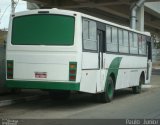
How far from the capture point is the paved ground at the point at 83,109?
13.2 metres

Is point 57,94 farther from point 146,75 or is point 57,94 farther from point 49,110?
point 146,75

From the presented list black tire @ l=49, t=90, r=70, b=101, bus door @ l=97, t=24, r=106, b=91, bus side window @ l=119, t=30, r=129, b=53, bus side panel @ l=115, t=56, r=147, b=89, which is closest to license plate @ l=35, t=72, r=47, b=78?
bus door @ l=97, t=24, r=106, b=91

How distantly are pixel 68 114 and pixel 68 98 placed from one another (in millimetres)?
4261

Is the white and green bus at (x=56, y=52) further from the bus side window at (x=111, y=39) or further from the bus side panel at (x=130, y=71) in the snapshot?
the bus side panel at (x=130, y=71)

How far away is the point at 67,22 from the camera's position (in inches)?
578

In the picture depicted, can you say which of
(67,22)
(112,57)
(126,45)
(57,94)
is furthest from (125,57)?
(67,22)

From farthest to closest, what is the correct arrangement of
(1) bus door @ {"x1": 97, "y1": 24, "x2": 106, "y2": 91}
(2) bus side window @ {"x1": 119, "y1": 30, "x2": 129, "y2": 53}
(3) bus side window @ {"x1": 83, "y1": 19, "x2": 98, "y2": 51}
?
1. (2) bus side window @ {"x1": 119, "y1": 30, "x2": 129, "y2": 53}
2. (1) bus door @ {"x1": 97, "y1": 24, "x2": 106, "y2": 91}
3. (3) bus side window @ {"x1": 83, "y1": 19, "x2": 98, "y2": 51}

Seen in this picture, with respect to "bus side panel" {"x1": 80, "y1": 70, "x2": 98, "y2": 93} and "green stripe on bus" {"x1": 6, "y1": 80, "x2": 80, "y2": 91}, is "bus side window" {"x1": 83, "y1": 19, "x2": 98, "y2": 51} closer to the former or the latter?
"bus side panel" {"x1": 80, "y1": 70, "x2": 98, "y2": 93}

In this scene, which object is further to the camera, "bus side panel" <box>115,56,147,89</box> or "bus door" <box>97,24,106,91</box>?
"bus side panel" <box>115,56,147,89</box>

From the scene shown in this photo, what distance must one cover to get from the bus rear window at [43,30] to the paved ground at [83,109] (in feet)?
6.88

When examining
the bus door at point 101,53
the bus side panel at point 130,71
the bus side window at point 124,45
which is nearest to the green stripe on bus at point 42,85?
the bus door at point 101,53

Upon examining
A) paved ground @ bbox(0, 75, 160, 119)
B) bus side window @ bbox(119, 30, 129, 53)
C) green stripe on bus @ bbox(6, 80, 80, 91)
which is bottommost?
paved ground @ bbox(0, 75, 160, 119)

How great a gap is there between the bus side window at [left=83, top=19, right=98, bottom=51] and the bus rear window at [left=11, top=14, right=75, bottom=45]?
594 mm

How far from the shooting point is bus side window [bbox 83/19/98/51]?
15.0 metres
